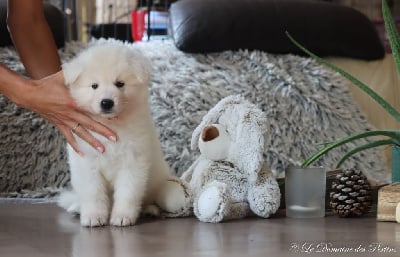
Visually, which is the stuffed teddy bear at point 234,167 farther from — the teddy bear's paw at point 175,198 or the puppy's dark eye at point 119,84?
the puppy's dark eye at point 119,84

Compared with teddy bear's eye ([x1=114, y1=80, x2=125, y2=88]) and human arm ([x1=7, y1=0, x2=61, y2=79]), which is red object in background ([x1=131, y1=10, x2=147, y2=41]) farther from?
teddy bear's eye ([x1=114, y1=80, x2=125, y2=88])

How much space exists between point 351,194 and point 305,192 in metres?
0.08

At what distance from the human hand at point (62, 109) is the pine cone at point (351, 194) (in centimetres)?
42

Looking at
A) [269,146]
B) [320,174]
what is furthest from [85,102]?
[269,146]

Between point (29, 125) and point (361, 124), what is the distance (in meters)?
0.98

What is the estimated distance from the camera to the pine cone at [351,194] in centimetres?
118

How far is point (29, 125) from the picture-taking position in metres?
1.76

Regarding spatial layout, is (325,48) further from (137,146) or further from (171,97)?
(137,146)

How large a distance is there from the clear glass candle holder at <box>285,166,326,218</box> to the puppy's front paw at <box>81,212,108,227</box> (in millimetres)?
339

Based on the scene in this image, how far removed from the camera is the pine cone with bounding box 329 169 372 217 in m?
1.18

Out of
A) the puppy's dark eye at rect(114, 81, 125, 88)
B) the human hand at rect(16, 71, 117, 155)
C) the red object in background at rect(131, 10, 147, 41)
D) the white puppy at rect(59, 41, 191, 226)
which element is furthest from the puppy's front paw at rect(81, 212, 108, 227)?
the red object in background at rect(131, 10, 147, 41)

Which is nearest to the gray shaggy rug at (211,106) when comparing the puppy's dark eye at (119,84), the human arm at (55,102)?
the human arm at (55,102)

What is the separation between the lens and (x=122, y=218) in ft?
3.61

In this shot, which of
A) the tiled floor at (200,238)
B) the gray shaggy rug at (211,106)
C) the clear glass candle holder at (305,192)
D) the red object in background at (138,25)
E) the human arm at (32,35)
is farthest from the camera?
the red object in background at (138,25)
